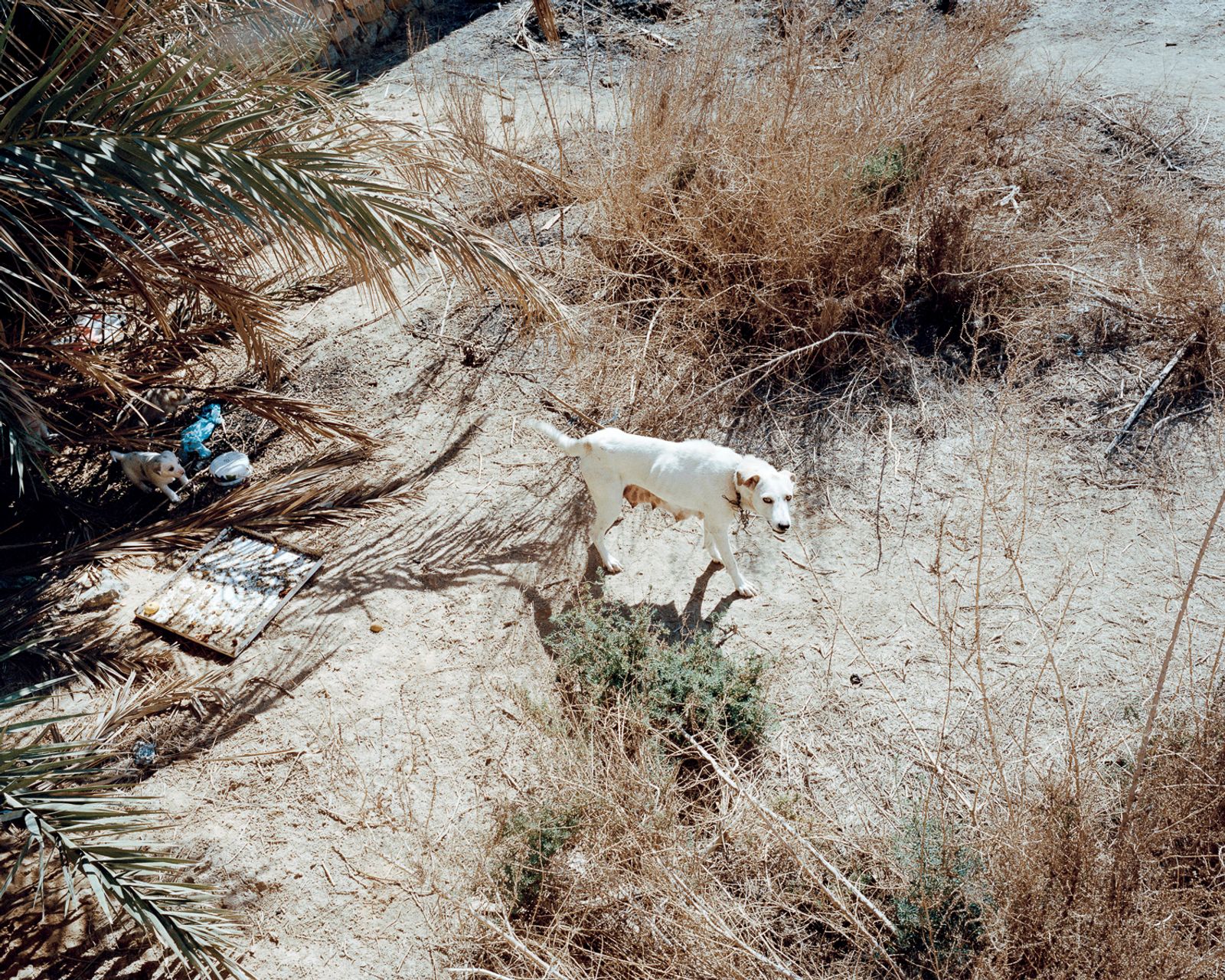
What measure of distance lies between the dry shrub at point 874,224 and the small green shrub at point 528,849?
276 centimetres

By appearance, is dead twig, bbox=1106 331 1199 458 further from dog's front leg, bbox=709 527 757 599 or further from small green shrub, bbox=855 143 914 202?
dog's front leg, bbox=709 527 757 599

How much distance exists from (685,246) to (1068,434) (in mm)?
2453

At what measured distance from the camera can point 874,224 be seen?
4.88 meters

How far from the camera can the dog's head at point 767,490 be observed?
3246mm

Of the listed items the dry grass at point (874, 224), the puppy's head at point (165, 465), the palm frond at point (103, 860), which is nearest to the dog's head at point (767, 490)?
the dry grass at point (874, 224)

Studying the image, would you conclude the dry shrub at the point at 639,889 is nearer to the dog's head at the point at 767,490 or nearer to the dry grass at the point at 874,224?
the dog's head at the point at 767,490

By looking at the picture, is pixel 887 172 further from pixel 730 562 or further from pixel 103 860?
pixel 103 860

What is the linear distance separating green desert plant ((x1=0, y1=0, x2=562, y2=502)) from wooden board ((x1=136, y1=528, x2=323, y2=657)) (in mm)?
797

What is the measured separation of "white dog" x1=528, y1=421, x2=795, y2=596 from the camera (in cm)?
330

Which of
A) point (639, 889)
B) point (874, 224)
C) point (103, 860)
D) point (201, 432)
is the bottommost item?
point (639, 889)

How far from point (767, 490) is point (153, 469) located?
10.5ft

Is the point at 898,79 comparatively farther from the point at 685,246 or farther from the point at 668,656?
the point at 668,656

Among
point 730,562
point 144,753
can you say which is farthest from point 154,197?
point 730,562

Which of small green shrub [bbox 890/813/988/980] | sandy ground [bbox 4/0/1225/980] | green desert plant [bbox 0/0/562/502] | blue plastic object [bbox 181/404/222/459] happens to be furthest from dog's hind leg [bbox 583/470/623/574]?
blue plastic object [bbox 181/404/222/459]
